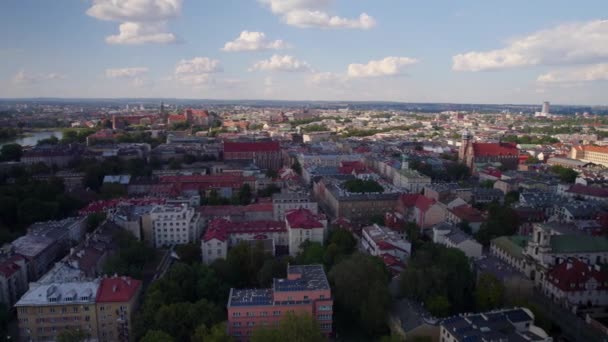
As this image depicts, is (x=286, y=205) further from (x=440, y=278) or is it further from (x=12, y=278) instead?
(x=12, y=278)

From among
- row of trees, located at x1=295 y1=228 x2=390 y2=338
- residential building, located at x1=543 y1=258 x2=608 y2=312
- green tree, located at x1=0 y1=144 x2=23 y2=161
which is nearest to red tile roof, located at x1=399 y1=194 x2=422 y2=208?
residential building, located at x1=543 y1=258 x2=608 y2=312

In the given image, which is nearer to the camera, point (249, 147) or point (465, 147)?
point (465, 147)

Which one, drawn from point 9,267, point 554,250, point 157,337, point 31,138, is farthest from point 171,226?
point 31,138

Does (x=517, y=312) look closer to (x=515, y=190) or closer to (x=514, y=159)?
(x=515, y=190)

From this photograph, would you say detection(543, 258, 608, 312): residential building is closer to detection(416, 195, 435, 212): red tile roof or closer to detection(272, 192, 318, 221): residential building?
detection(416, 195, 435, 212): red tile roof

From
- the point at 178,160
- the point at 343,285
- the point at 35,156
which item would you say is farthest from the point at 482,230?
the point at 35,156

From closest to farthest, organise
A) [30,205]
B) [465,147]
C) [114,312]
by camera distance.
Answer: [114,312] < [30,205] < [465,147]

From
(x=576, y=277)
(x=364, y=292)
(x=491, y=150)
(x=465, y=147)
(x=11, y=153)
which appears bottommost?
(x=576, y=277)
